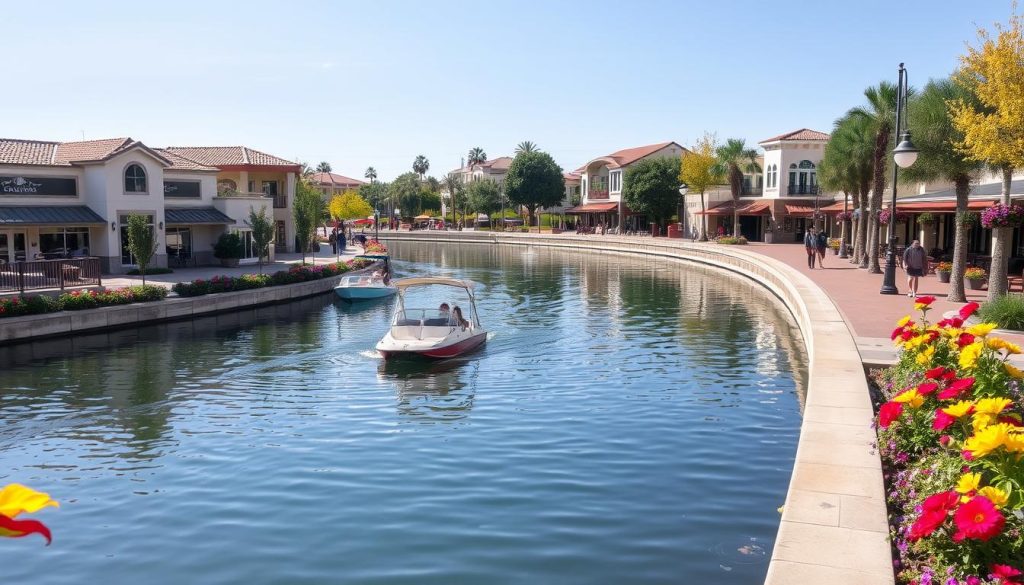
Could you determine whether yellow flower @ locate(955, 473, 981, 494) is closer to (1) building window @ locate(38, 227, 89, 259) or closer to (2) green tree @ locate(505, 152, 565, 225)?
(1) building window @ locate(38, 227, 89, 259)

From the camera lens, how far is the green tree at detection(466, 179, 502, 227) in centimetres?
11075

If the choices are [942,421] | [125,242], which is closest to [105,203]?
[125,242]

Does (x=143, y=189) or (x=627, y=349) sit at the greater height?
(x=143, y=189)

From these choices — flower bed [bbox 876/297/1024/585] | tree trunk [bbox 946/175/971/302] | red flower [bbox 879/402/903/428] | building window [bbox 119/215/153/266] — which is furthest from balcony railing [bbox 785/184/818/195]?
red flower [bbox 879/402/903/428]

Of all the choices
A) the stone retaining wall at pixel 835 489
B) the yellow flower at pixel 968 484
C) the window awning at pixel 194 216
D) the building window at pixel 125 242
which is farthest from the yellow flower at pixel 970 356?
the window awning at pixel 194 216

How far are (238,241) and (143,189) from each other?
Result: 6.20 meters

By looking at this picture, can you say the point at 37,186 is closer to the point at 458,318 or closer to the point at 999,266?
the point at 458,318

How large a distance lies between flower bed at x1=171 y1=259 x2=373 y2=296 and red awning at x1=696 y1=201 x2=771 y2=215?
37.8 m

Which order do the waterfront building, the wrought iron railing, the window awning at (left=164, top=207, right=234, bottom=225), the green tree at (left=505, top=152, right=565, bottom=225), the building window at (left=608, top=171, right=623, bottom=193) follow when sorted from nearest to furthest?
1. the wrought iron railing
2. the waterfront building
3. the window awning at (left=164, top=207, right=234, bottom=225)
4. the building window at (left=608, top=171, right=623, bottom=193)
5. the green tree at (left=505, top=152, right=565, bottom=225)

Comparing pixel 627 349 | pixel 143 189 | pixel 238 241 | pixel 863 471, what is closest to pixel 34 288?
pixel 143 189

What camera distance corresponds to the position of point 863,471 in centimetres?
936

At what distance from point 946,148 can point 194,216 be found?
35781mm

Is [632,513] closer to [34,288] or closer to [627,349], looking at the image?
[627,349]

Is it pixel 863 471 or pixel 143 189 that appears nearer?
pixel 863 471
